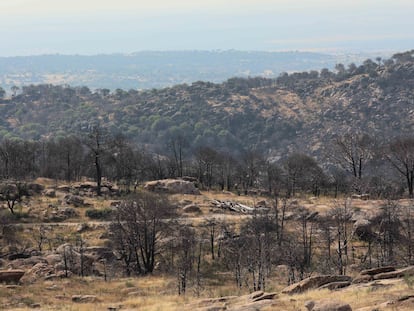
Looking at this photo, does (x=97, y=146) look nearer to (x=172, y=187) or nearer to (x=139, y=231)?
(x=172, y=187)

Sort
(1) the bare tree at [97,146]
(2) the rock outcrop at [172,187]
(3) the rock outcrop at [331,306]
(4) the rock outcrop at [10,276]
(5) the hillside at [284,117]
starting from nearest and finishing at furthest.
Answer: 1. (3) the rock outcrop at [331,306]
2. (4) the rock outcrop at [10,276]
3. (1) the bare tree at [97,146]
4. (2) the rock outcrop at [172,187]
5. (5) the hillside at [284,117]

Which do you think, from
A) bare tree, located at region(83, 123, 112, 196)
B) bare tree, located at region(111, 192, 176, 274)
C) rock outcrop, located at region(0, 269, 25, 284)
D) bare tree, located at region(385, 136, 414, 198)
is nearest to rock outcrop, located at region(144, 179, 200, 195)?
bare tree, located at region(83, 123, 112, 196)

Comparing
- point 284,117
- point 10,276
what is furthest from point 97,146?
point 284,117

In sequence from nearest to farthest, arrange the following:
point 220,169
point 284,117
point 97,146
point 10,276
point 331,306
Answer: point 331,306, point 10,276, point 97,146, point 220,169, point 284,117

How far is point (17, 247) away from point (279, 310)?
29.9 meters

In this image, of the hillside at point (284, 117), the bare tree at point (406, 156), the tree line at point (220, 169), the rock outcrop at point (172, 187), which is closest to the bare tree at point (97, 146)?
the tree line at point (220, 169)

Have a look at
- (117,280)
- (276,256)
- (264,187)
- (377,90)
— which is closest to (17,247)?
(117,280)

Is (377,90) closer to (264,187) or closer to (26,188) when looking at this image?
(264,187)

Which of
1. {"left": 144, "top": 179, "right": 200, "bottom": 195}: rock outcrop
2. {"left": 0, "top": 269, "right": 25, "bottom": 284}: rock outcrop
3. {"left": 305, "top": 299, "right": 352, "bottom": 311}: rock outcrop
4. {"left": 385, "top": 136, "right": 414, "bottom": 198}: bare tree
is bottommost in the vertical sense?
{"left": 144, "top": 179, "right": 200, "bottom": 195}: rock outcrop

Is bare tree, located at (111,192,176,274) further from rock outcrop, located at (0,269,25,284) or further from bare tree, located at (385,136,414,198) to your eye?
bare tree, located at (385,136,414,198)

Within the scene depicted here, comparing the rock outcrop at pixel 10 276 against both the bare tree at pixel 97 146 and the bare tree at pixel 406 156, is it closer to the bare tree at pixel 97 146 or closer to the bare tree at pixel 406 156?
the bare tree at pixel 97 146

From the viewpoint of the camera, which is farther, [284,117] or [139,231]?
[284,117]

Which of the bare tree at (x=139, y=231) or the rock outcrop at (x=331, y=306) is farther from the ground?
the rock outcrop at (x=331, y=306)

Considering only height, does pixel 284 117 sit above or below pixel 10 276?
above
